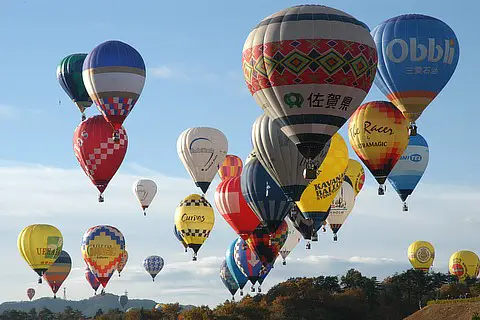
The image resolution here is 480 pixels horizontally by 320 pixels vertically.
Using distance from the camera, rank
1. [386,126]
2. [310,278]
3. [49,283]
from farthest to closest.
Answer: [310,278] → [49,283] → [386,126]

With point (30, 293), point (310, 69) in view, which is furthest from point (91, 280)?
point (310, 69)

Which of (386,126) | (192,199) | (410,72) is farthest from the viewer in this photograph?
(192,199)

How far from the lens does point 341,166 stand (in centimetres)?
5678

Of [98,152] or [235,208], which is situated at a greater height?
[98,152]

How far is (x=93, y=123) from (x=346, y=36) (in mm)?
23233

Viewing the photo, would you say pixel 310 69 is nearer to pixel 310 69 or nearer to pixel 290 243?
pixel 310 69

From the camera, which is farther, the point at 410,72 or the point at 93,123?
the point at 93,123

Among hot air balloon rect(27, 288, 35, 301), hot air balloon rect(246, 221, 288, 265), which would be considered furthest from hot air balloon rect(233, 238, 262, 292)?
hot air balloon rect(27, 288, 35, 301)

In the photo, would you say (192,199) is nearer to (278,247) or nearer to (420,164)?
(278,247)

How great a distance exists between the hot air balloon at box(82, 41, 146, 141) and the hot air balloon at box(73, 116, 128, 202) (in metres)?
3.30

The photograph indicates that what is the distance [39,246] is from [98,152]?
2119cm

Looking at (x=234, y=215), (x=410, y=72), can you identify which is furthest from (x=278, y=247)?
(x=410, y=72)

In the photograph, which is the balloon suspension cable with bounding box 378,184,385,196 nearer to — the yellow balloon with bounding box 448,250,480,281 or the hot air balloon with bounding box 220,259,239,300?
the hot air balloon with bounding box 220,259,239,300

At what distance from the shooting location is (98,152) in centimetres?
6056
